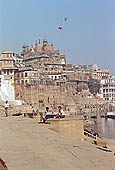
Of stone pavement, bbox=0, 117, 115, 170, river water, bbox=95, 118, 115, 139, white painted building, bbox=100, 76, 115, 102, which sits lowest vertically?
river water, bbox=95, 118, 115, 139

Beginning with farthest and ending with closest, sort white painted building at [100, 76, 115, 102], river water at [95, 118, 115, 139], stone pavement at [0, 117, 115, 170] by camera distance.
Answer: white painted building at [100, 76, 115, 102]
river water at [95, 118, 115, 139]
stone pavement at [0, 117, 115, 170]

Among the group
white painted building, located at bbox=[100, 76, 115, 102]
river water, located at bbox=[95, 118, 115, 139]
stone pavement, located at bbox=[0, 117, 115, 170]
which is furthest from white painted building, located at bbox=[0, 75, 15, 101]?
white painted building, located at bbox=[100, 76, 115, 102]

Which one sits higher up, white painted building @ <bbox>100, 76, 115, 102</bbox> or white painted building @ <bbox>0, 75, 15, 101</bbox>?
white painted building @ <bbox>100, 76, 115, 102</bbox>

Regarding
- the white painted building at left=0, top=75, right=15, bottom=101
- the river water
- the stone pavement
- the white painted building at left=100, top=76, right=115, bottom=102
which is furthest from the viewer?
the white painted building at left=100, top=76, right=115, bottom=102

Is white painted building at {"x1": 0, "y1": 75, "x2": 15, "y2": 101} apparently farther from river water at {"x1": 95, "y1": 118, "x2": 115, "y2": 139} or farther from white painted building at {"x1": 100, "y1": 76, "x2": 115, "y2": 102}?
white painted building at {"x1": 100, "y1": 76, "x2": 115, "y2": 102}

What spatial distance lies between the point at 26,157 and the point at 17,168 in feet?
1.01

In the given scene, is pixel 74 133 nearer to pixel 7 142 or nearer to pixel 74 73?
pixel 7 142

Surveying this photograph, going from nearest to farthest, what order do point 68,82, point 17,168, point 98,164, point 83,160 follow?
point 17,168
point 98,164
point 83,160
point 68,82

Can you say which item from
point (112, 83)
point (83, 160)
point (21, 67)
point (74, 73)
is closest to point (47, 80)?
point (21, 67)

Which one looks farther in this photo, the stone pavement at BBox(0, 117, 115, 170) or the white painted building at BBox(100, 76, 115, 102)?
the white painted building at BBox(100, 76, 115, 102)

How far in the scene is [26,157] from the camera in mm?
2207

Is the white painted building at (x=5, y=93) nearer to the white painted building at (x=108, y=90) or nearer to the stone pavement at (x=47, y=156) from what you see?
the stone pavement at (x=47, y=156)

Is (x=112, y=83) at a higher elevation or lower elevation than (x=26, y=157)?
higher

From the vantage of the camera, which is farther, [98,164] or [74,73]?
[74,73]
